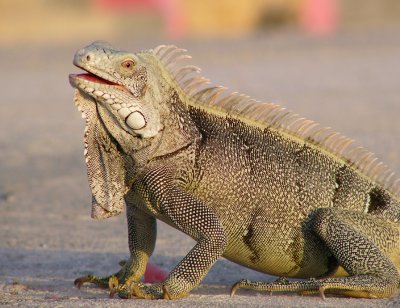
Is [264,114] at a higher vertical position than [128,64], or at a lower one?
lower

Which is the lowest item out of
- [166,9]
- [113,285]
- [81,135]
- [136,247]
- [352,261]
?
[166,9]

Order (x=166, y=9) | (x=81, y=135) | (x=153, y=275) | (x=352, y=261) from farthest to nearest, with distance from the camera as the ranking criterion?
(x=166, y=9)
(x=81, y=135)
(x=153, y=275)
(x=352, y=261)

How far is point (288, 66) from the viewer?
21.4m

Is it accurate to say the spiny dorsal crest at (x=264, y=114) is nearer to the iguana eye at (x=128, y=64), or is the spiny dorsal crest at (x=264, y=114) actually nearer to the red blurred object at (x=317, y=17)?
the iguana eye at (x=128, y=64)

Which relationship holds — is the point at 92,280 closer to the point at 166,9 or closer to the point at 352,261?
the point at 352,261

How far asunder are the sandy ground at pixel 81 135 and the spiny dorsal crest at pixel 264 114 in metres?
1.01

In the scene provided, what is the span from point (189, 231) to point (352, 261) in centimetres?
111

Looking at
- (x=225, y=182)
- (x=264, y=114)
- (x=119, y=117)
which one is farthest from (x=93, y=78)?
(x=264, y=114)

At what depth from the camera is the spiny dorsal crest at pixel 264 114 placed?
6766 millimetres

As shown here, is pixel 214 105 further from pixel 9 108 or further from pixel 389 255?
pixel 9 108

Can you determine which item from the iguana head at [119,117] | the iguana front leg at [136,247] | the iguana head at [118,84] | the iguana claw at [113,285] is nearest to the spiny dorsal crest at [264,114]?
the iguana head at [119,117]

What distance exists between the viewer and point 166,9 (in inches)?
1102

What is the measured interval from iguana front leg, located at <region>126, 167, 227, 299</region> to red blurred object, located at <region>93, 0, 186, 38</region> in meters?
21.4

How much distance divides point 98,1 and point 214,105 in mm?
23487
